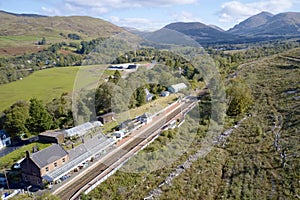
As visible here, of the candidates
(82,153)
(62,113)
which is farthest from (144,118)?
(62,113)

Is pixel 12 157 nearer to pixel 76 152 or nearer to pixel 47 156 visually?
pixel 47 156

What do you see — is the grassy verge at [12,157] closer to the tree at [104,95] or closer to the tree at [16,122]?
the tree at [16,122]

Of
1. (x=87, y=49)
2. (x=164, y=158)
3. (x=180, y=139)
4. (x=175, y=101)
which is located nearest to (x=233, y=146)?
(x=180, y=139)

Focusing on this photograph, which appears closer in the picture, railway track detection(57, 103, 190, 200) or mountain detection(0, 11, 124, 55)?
railway track detection(57, 103, 190, 200)

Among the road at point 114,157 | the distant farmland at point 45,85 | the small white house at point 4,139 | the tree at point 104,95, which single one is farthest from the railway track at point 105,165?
the small white house at point 4,139

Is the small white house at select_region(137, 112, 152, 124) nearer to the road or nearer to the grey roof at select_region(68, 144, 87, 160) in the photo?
the road

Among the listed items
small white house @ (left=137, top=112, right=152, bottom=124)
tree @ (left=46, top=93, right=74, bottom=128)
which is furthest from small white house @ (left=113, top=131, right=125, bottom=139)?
tree @ (left=46, top=93, right=74, bottom=128)
